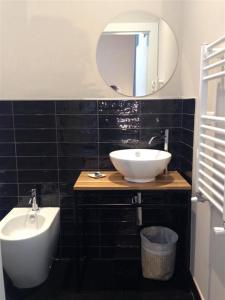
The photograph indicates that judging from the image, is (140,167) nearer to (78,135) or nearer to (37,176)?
(78,135)

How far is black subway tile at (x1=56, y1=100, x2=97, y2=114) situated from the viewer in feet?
7.11

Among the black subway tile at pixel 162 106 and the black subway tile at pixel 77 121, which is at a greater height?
the black subway tile at pixel 162 106

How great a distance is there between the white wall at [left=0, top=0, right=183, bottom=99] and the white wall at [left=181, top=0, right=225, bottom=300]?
18cm

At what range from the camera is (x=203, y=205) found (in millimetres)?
1734

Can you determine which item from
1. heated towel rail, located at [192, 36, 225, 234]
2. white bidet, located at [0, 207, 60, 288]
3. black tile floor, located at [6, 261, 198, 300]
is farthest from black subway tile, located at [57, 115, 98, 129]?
black tile floor, located at [6, 261, 198, 300]

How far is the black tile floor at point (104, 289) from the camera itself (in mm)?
1938

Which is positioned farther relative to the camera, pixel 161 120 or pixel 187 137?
pixel 161 120

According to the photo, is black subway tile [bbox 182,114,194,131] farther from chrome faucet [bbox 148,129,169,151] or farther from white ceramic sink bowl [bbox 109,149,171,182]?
white ceramic sink bowl [bbox 109,149,171,182]

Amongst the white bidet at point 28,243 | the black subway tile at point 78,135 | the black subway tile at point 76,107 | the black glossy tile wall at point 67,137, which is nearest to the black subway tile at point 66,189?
the black glossy tile wall at point 67,137

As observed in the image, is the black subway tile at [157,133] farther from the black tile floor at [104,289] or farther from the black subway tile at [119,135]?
the black tile floor at [104,289]

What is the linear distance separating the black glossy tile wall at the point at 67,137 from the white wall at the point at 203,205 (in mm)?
321

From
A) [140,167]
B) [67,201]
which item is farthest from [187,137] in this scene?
[67,201]

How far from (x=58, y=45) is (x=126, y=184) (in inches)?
46.1

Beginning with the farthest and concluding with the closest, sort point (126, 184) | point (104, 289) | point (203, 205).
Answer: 1. point (104, 289)
2. point (126, 184)
3. point (203, 205)
